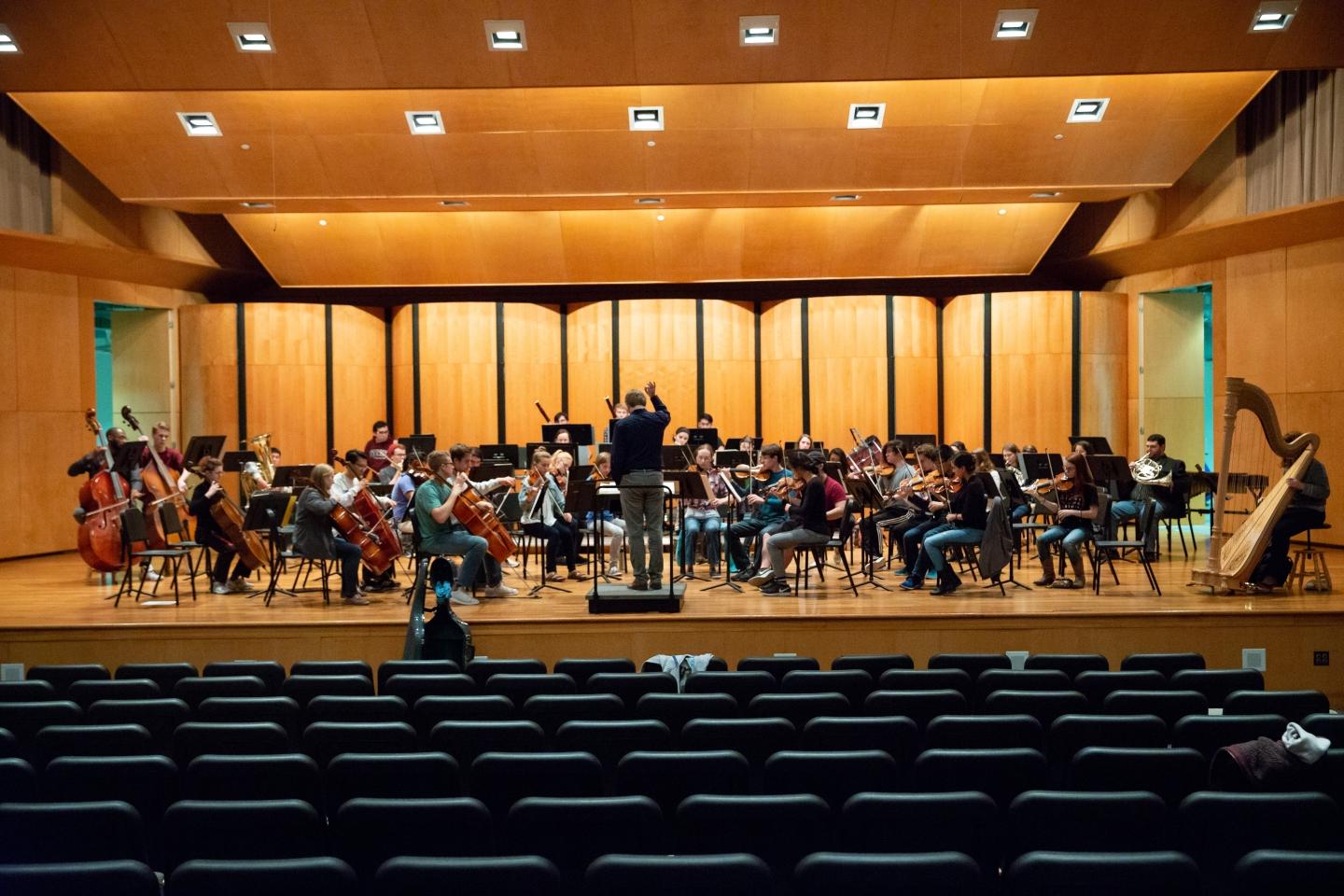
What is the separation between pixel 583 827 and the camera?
304 centimetres

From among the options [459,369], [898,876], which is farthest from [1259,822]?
[459,369]

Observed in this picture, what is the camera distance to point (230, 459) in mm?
12016

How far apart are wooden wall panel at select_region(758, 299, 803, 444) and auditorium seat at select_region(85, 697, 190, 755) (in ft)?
38.4

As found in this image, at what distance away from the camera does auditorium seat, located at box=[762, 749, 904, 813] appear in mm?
3572

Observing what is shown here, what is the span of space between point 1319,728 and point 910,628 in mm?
3762

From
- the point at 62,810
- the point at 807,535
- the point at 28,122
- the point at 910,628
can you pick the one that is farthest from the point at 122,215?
the point at 62,810

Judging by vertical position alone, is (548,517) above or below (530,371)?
below

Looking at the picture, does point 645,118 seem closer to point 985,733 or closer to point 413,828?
point 985,733

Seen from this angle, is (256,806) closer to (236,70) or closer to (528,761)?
(528,761)

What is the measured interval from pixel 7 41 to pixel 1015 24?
9.11 metres

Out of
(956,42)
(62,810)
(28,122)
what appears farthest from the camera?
(28,122)

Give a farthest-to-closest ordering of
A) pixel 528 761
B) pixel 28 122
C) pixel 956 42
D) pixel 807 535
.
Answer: pixel 28 122 → pixel 956 42 → pixel 807 535 → pixel 528 761

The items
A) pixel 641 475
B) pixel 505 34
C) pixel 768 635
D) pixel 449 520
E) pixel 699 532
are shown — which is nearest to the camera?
pixel 768 635

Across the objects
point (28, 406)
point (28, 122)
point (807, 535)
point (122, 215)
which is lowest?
point (807, 535)
